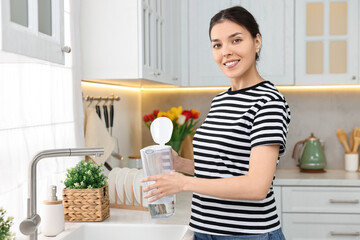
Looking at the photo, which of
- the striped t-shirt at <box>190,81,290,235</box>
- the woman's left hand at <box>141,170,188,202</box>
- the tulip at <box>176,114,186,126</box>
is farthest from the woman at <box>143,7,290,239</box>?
the tulip at <box>176,114,186,126</box>

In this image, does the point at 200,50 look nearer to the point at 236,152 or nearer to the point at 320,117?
the point at 320,117

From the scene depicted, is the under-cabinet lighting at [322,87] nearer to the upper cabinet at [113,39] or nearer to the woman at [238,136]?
the upper cabinet at [113,39]

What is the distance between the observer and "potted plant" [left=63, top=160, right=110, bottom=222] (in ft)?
6.07

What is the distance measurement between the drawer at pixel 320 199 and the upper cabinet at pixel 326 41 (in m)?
0.74

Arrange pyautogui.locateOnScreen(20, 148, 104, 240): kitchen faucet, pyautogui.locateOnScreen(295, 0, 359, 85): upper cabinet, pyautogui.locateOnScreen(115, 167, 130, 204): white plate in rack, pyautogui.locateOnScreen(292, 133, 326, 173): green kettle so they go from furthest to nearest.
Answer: pyautogui.locateOnScreen(292, 133, 326, 173): green kettle < pyautogui.locateOnScreen(295, 0, 359, 85): upper cabinet < pyautogui.locateOnScreen(115, 167, 130, 204): white plate in rack < pyautogui.locateOnScreen(20, 148, 104, 240): kitchen faucet

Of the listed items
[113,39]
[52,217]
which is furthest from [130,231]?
[113,39]

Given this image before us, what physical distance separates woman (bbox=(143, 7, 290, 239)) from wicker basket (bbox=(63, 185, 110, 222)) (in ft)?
1.52

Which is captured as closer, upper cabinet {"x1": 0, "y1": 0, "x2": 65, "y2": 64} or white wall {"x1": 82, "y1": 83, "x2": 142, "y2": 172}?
upper cabinet {"x1": 0, "y1": 0, "x2": 65, "y2": 64}

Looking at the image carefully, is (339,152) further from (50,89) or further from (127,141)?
(50,89)

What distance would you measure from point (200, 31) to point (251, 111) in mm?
2036

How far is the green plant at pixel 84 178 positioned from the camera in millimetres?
1863

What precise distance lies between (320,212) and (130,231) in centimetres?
165

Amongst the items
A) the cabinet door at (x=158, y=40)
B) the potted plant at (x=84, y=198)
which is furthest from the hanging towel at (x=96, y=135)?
the potted plant at (x=84, y=198)

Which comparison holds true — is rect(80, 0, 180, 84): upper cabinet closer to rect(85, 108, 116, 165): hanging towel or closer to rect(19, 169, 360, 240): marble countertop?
rect(85, 108, 116, 165): hanging towel
